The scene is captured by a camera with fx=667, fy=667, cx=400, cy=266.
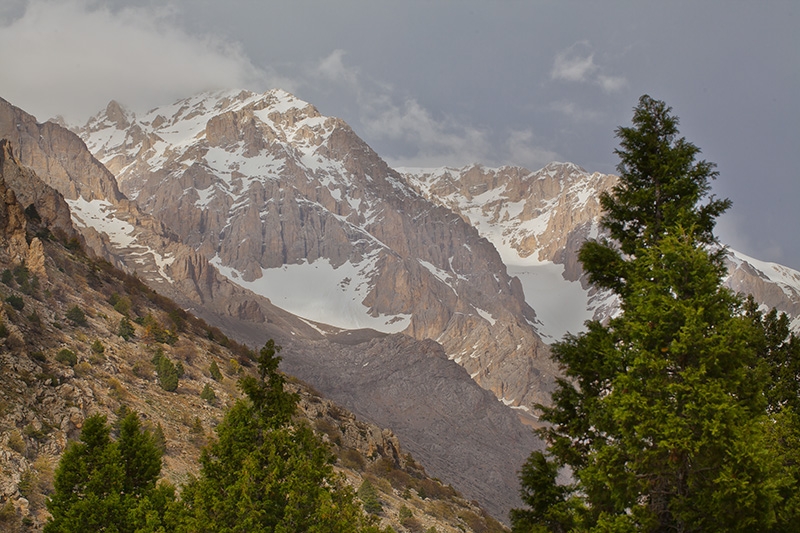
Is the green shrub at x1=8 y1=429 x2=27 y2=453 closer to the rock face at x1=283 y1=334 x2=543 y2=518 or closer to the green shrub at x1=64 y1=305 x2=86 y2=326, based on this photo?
the green shrub at x1=64 y1=305 x2=86 y2=326

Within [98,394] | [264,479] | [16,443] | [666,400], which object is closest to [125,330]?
[98,394]

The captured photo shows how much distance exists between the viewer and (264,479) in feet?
47.4

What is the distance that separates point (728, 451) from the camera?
10.1 meters

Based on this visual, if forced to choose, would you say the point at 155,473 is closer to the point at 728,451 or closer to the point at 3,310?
the point at 728,451

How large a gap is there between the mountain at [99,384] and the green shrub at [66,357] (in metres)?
0.05

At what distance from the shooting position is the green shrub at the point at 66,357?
32.5 meters

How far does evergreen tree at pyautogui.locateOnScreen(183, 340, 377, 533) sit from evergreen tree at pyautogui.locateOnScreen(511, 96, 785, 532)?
4.36 metres

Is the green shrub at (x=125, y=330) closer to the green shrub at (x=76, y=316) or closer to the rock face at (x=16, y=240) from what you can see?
the green shrub at (x=76, y=316)

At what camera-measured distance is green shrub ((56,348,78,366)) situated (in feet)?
107

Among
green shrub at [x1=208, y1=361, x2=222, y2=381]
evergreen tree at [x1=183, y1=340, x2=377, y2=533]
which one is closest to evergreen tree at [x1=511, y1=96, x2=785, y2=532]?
evergreen tree at [x1=183, y1=340, x2=377, y2=533]

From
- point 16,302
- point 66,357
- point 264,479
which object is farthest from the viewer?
→ point 16,302

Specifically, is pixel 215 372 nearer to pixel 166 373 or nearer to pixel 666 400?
pixel 166 373

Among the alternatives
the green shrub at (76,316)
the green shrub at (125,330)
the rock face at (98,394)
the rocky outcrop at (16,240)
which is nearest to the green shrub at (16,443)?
the rock face at (98,394)

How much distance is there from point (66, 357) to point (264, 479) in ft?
74.2
